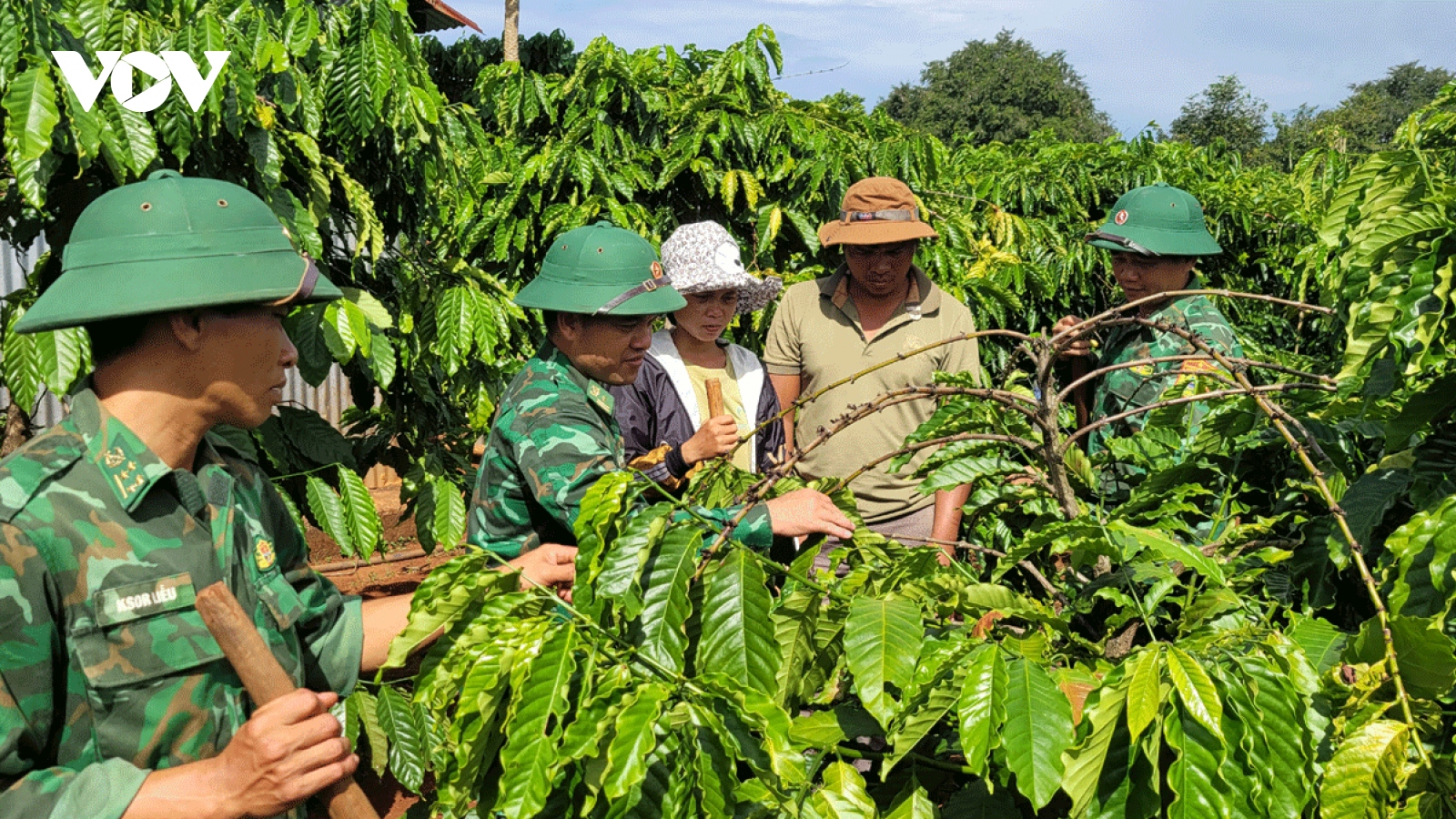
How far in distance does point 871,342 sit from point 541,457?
5.84ft

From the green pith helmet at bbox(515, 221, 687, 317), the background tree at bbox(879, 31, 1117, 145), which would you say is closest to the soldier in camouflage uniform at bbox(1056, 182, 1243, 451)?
the green pith helmet at bbox(515, 221, 687, 317)

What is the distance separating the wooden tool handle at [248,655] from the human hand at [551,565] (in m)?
0.50

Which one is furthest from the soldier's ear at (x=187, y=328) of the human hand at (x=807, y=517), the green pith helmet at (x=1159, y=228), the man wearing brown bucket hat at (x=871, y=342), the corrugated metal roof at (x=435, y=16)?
the corrugated metal roof at (x=435, y=16)

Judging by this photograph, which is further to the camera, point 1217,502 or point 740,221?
point 740,221

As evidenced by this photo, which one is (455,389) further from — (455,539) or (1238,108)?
(1238,108)

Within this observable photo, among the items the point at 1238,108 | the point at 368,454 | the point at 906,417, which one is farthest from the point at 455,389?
the point at 1238,108

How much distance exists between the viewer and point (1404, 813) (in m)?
1.34

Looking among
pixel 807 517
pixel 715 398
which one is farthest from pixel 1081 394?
pixel 807 517

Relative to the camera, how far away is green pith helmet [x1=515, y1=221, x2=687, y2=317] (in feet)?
7.68

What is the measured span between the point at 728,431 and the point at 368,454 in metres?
2.05

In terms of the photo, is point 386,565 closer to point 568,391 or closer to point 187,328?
point 568,391

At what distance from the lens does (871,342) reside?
3.69 meters

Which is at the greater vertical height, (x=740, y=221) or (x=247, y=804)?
(x=740, y=221)

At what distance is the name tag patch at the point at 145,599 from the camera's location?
4.58ft
